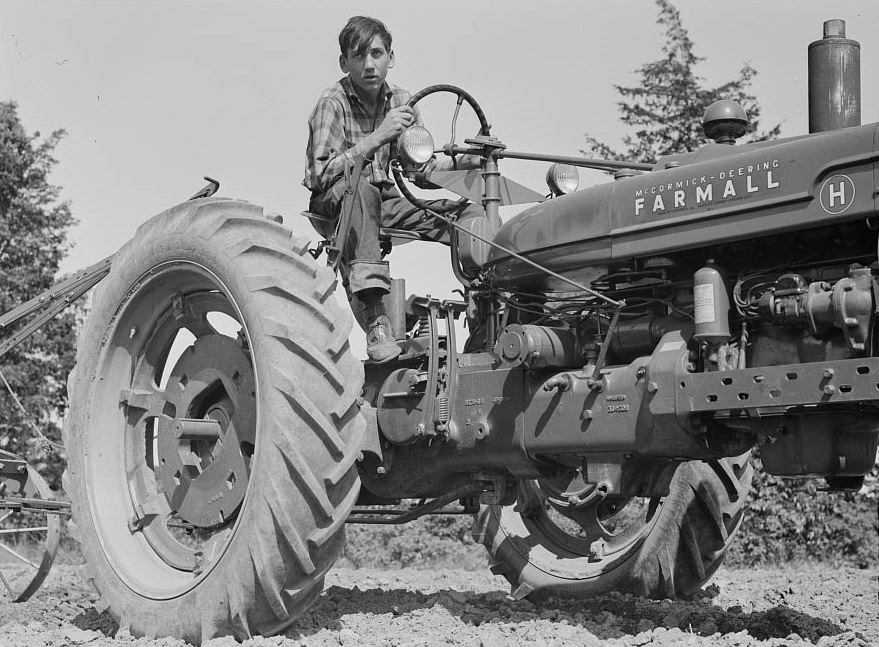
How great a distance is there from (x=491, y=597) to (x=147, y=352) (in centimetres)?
213

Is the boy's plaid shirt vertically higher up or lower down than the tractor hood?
higher up

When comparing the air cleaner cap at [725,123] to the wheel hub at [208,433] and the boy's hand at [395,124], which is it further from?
the wheel hub at [208,433]

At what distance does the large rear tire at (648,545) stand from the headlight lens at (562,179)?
1374 mm

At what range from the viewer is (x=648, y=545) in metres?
5.32

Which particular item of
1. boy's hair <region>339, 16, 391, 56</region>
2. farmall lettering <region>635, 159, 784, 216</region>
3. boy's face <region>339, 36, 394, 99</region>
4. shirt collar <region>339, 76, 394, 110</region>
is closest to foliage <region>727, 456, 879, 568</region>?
shirt collar <region>339, 76, 394, 110</region>

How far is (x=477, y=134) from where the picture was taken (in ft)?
16.9

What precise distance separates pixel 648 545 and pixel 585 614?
52 centimetres

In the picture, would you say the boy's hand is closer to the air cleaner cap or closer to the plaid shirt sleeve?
the plaid shirt sleeve

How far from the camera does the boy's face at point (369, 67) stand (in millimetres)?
5414

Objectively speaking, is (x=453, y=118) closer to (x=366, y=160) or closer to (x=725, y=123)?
(x=366, y=160)

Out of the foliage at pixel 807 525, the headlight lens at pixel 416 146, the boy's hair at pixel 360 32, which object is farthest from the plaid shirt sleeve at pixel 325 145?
the foliage at pixel 807 525

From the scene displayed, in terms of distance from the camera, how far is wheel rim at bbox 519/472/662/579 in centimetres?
542

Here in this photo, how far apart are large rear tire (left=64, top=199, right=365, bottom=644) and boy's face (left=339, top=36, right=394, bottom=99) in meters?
1.06

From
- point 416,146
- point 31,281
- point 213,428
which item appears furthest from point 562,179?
point 31,281
